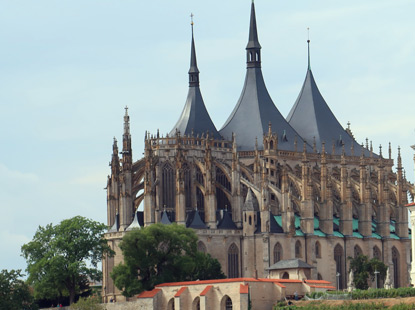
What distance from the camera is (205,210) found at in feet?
516

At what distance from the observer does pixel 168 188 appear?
159875 mm

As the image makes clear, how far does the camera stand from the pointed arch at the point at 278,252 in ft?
511

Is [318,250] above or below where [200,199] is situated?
below

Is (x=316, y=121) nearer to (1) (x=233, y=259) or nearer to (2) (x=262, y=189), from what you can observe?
(2) (x=262, y=189)

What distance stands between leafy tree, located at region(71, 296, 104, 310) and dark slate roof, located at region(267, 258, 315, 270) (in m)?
15.3

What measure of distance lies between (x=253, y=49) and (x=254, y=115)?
7.12 metres

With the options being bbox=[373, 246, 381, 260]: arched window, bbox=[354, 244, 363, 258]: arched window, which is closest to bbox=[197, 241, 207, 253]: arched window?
bbox=[354, 244, 363, 258]: arched window

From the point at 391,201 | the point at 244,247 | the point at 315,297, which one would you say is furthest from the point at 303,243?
the point at 315,297

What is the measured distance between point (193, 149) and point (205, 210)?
7.30 meters

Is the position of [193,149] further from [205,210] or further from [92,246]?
[92,246]

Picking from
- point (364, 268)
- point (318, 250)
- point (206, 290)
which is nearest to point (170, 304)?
point (206, 290)

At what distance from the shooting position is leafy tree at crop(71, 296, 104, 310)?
134 m

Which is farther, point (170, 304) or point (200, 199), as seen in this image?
point (200, 199)

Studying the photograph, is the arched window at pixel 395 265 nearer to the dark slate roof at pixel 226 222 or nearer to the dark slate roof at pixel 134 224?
the dark slate roof at pixel 226 222
